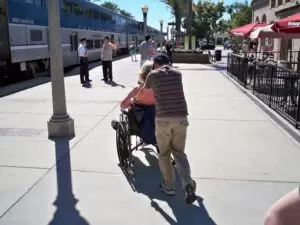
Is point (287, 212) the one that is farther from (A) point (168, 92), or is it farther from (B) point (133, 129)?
(B) point (133, 129)

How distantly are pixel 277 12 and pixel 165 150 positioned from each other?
2268 cm

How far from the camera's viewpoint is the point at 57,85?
22.2 feet

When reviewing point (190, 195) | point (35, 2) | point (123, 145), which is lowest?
point (190, 195)

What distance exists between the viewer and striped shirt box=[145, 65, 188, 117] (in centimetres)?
402

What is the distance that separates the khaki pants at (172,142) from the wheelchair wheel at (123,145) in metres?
0.94

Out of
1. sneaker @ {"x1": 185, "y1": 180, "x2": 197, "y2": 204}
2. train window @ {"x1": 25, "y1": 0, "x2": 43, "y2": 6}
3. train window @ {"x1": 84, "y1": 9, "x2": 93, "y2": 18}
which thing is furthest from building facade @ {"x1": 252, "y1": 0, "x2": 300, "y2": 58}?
sneaker @ {"x1": 185, "y1": 180, "x2": 197, "y2": 204}

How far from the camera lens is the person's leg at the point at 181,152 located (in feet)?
13.3

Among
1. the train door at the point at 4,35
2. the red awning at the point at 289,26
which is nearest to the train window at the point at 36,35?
the train door at the point at 4,35

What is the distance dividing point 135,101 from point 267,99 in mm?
6300

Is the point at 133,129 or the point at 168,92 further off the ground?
the point at 168,92

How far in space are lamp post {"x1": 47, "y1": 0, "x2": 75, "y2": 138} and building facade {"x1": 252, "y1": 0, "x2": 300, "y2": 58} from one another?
16.1 m

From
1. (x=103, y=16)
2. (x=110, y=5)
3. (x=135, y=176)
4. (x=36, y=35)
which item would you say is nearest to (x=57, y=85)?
(x=135, y=176)

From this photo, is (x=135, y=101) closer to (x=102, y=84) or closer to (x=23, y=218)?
(x=23, y=218)

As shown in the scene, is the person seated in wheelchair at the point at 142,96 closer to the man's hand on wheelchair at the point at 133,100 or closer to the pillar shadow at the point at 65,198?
the man's hand on wheelchair at the point at 133,100
